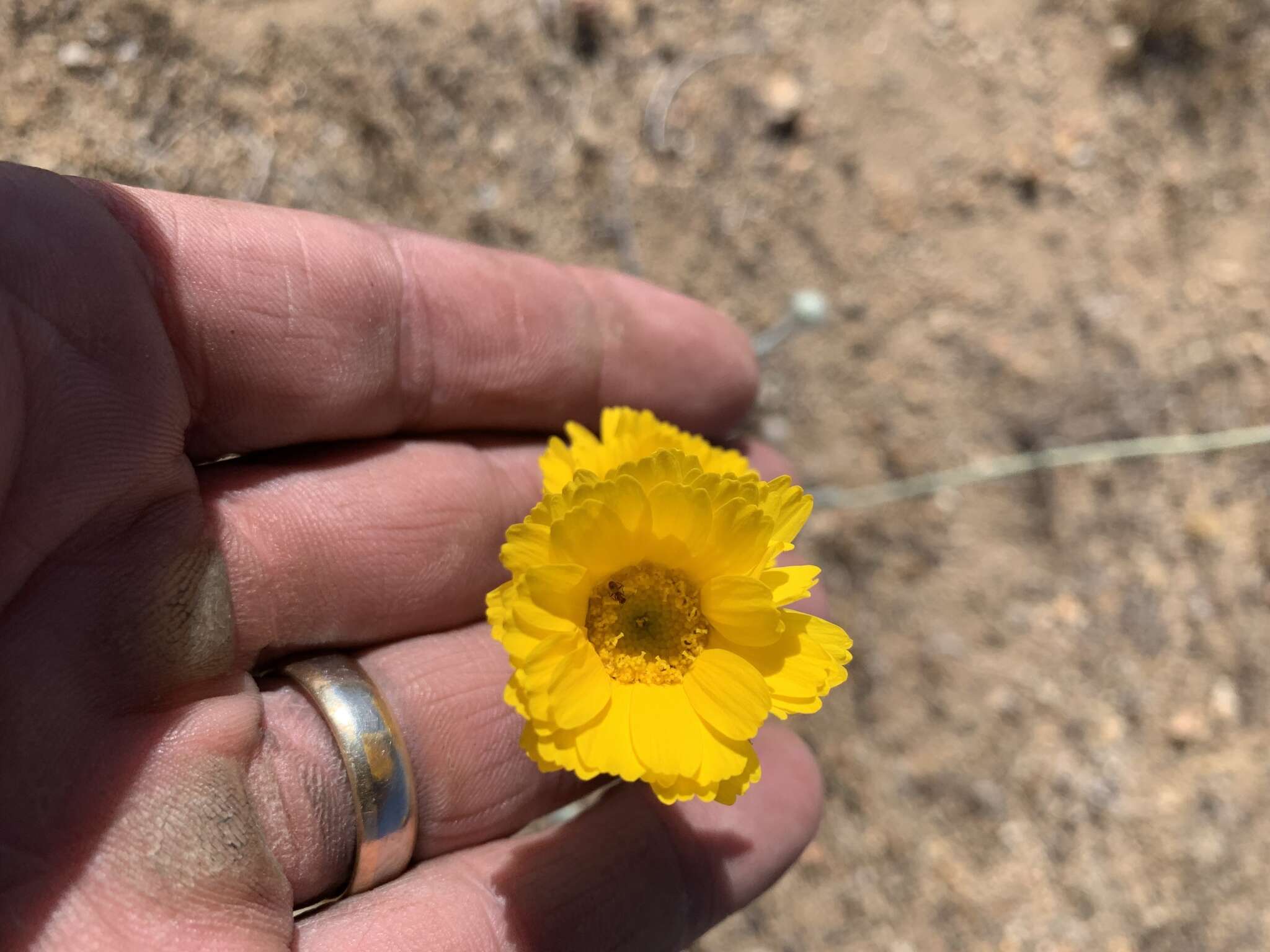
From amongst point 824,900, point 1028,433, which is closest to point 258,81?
point 1028,433

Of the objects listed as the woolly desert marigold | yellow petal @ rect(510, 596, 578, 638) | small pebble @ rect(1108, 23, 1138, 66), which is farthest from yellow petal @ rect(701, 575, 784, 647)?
small pebble @ rect(1108, 23, 1138, 66)

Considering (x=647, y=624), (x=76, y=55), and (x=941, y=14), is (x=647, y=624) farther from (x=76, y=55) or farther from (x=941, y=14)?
(x=941, y=14)

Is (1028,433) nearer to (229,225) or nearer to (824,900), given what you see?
(824,900)

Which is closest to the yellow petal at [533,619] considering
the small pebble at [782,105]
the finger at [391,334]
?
the finger at [391,334]

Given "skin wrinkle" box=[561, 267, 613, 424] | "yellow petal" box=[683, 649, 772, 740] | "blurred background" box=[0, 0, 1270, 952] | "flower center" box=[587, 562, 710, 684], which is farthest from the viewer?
"blurred background" box=[0, 0, 1270, 952]

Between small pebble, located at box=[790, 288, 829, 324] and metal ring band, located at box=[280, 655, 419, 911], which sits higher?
small pebble, located at box=[790, 288, 829, 324]

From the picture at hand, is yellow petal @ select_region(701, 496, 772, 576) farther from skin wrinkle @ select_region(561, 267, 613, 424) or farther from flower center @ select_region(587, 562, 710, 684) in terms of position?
skin wrinkle @ select_region(561, 267, 613, 424)

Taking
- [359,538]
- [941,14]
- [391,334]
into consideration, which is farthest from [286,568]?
[941,14]
